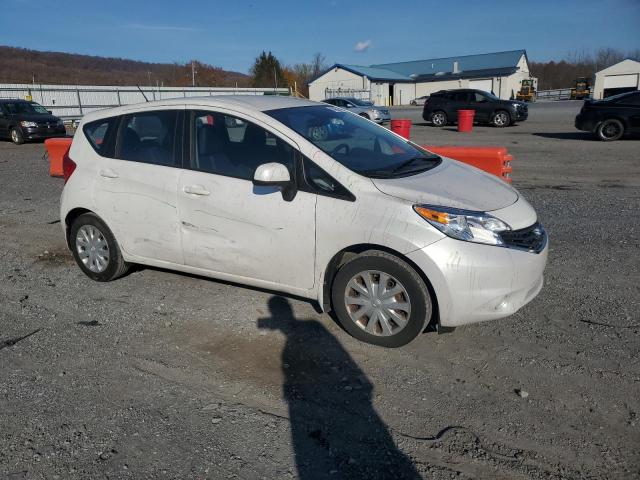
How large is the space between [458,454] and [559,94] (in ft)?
244

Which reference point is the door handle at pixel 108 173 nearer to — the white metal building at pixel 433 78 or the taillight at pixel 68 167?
the taillight at pixel 68 167

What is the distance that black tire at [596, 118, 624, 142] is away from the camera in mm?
15695

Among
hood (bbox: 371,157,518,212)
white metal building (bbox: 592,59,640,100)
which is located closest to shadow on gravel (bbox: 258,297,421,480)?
hood (bbox: 371,157,518,212)

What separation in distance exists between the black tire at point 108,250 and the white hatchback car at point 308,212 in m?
0.02

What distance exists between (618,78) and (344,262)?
69110 mm

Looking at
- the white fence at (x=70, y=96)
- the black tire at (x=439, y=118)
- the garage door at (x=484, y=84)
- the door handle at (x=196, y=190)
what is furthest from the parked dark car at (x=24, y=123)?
the garage door at (x=484, y=84)

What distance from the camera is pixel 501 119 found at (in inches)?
902

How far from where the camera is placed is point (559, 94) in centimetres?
6725

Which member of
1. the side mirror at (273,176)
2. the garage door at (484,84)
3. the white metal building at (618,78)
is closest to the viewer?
the side mirror at (273,176)

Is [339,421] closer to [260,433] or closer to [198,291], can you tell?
[260,433]

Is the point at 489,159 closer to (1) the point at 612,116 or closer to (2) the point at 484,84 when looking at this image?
(1) the point at 612,116

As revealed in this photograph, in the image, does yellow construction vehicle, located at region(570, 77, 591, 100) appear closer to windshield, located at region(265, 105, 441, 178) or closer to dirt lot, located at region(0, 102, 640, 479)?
dirt lot, located at region(0, 102, 640, 479)

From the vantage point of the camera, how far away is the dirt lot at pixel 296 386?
2.61 meters

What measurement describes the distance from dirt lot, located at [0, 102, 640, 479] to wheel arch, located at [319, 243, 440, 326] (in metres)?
0.28
